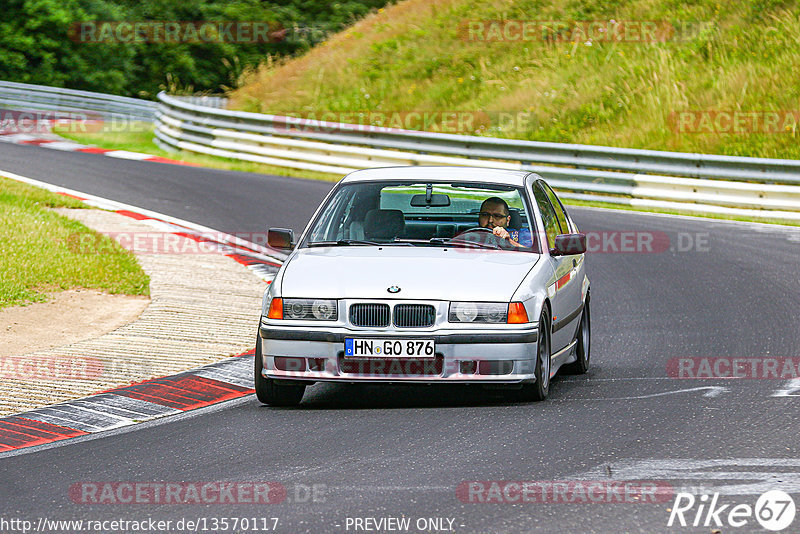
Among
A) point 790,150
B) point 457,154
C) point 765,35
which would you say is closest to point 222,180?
point 457,154

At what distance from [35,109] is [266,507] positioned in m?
31.0

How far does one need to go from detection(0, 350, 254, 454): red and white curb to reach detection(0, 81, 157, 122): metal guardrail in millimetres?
26524

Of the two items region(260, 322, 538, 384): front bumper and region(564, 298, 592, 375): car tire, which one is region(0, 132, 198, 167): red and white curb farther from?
region(260, 322, 538, 384): front bumper

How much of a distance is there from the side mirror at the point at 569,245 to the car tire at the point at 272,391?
209 centimetres

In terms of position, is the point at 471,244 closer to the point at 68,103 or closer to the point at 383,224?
the point at 383,224

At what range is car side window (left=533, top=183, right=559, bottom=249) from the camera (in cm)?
940

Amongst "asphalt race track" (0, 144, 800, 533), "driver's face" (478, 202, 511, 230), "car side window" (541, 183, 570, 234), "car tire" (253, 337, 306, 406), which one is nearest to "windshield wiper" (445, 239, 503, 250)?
"driver's face" (478, 202, 511, 230)

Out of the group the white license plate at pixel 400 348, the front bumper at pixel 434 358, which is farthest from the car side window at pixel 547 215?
the white license plate at pixel 400 348

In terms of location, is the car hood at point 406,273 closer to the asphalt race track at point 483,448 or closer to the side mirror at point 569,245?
the side mirror at point 569,245

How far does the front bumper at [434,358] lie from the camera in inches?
311

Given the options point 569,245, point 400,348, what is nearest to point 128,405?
point 400,348

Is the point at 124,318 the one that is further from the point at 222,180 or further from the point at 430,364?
the point at 222,180

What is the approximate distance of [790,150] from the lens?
77.6 ft

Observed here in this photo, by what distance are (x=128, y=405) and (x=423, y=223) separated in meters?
2.63
